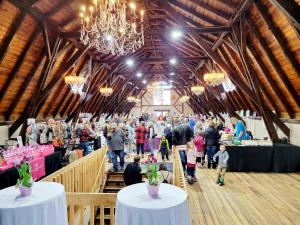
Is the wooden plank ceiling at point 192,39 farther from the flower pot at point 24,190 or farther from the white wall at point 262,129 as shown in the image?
the flower pot at point 24,190

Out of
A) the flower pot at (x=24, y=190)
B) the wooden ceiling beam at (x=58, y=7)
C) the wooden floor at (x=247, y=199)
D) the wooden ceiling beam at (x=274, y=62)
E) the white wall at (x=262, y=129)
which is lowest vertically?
the wooden floor at (x=247, y=199)

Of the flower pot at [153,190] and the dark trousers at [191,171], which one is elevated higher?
the flower pot at [153,190]

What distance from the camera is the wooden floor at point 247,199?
4137 millimetres

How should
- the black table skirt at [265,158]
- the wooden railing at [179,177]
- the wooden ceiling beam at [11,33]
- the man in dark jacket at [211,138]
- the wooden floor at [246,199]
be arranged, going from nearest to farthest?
the wooden railing at [179,177] → the wooden floor at [246,199] → the wooden ceiling beam at [11,33] → the black table skirt at [265,158] → the man in dark jacket at [211,138]

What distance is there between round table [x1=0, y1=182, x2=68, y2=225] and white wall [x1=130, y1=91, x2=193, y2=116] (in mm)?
26464

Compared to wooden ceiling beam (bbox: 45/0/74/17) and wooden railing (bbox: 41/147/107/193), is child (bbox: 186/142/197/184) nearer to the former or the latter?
wooden railing (bbox: 41/147/107/193)

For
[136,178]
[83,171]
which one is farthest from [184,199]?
[83,171]

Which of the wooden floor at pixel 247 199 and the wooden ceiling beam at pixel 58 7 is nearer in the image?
the wooden floor at pixel 247 199

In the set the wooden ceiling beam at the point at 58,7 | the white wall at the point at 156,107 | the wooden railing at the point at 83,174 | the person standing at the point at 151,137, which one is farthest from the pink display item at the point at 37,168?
the white wall at the point at 156,107

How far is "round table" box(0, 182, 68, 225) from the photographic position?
2.46 metres

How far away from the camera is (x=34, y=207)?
2.55 meters

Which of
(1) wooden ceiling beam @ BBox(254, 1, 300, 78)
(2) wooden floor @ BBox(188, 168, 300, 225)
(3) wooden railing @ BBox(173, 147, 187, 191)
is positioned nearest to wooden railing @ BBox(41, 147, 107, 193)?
(3) wooden railing @ BBox(173, 147, 187, 191)

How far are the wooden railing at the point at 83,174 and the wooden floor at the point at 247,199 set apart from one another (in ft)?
7.32

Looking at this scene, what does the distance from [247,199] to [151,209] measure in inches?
132
